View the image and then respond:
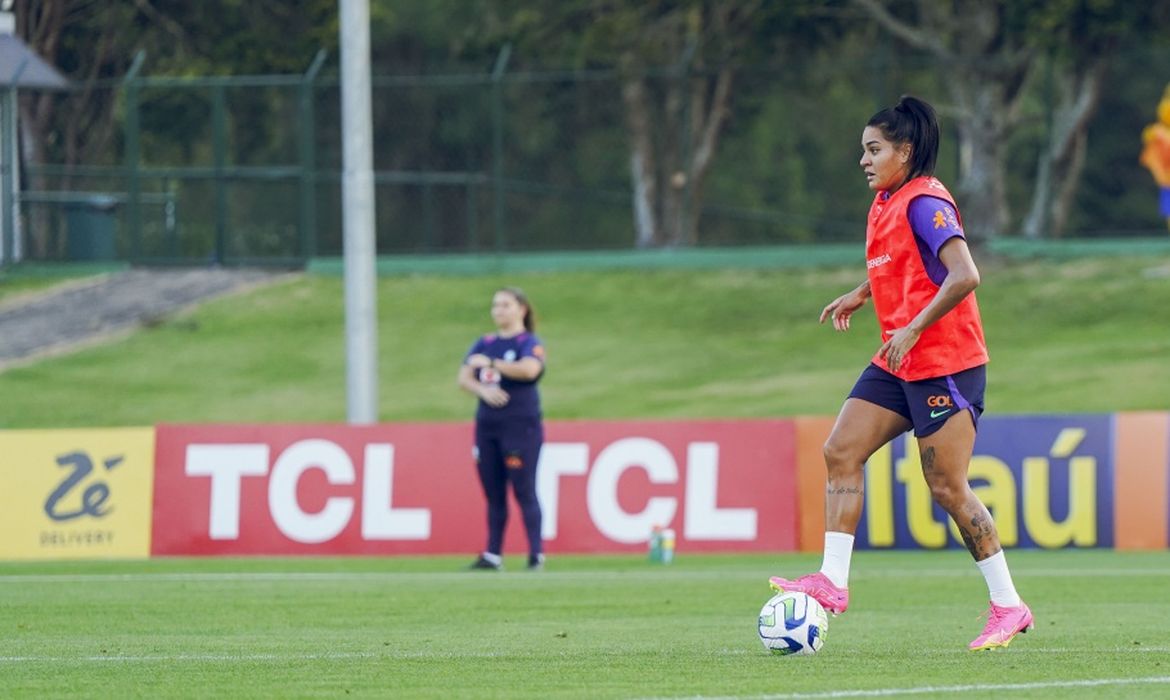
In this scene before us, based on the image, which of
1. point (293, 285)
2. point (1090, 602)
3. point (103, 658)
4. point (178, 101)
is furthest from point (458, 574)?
point (178, 101)

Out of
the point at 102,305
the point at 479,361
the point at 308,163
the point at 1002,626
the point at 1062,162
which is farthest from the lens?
the point at 1062,162

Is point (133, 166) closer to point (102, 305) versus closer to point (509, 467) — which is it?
point (102, 305)

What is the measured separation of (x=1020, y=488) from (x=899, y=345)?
29.3 feet

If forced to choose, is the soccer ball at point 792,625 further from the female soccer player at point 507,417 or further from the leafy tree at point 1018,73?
the leafy tree at point 1018,73

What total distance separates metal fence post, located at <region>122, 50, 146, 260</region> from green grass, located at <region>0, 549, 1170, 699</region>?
17.0 meters

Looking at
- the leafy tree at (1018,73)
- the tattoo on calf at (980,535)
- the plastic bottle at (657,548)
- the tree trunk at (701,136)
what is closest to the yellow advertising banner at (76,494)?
the plastic bottle at (657,548)

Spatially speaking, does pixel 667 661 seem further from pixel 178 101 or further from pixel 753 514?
pixel 178 101

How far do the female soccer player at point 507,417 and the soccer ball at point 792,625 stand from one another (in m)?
6.83

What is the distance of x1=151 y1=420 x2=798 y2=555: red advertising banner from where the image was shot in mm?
17109

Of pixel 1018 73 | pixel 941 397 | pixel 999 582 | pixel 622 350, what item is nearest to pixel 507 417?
pixel 999 582

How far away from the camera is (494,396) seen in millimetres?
15250

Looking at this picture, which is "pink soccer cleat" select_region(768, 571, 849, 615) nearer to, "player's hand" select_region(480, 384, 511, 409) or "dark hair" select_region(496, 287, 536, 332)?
"player's hand" select_region(480, 384, 511, 409)

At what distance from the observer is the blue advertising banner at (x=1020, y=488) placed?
16.8 meters

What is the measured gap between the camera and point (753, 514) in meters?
17.1
